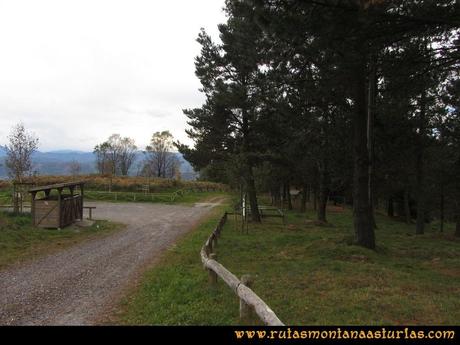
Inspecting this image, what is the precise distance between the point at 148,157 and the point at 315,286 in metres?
93.5

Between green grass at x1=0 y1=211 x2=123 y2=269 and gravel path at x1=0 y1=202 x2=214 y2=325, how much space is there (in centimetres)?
77

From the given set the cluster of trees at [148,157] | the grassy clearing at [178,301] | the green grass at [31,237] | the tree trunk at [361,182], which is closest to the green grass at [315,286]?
the grassy clearing at [178,301]

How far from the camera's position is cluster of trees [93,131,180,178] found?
320 feet

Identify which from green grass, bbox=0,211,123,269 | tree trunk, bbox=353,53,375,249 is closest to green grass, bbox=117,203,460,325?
tree trunk, bbox=353,53,375,249

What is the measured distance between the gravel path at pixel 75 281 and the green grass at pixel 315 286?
676mm

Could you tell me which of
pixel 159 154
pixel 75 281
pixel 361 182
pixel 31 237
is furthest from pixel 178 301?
pixel 159 154

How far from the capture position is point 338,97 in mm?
16359

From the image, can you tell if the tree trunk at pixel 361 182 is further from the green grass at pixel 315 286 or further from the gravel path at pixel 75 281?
the gravel path at pixel 75 281

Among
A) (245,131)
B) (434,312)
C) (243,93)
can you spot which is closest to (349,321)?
(434,312)

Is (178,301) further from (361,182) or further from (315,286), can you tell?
(361,182)

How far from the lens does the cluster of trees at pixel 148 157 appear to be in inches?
3839

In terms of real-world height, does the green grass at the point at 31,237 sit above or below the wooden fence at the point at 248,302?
below

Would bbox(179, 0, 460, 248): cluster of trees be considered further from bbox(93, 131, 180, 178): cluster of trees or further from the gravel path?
bbox(93, 131, 180, 178): cluster of trees
